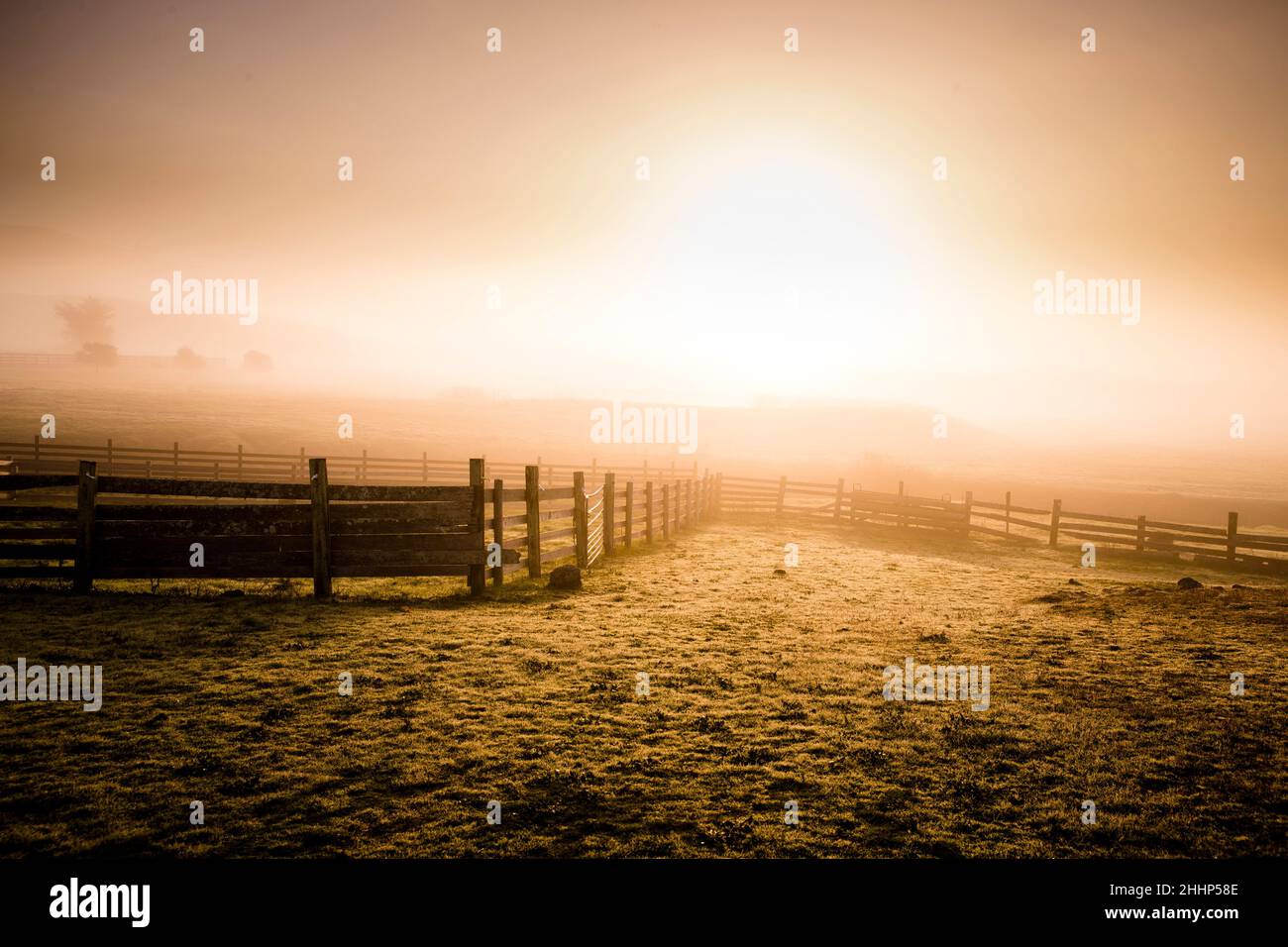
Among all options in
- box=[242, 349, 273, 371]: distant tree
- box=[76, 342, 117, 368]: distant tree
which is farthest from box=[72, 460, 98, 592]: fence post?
box=[242, 349, 273, 371]: distant tree

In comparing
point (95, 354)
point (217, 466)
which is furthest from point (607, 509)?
point (95, 354)

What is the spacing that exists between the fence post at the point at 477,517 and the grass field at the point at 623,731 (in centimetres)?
35

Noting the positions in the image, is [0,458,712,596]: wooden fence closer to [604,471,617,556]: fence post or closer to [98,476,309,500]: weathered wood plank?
[98,476,309,500]: weathered wood plank

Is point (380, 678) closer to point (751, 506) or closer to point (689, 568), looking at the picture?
point (689, 568)

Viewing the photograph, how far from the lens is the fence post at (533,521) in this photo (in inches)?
449

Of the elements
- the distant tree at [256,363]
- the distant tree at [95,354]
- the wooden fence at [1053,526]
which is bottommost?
the wooden fence at [1053,526]

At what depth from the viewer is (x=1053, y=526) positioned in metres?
22.4

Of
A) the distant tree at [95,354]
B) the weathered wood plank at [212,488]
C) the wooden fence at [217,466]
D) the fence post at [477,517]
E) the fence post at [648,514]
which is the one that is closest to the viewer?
the weathered wood plank at [212,488]

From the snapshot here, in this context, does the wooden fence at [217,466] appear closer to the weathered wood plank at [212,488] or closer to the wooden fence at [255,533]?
the wooden fence at [255,533]

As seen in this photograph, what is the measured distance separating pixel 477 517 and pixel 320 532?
87.3 inches

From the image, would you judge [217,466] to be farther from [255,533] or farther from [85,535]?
[255,533]

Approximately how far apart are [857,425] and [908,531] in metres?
124

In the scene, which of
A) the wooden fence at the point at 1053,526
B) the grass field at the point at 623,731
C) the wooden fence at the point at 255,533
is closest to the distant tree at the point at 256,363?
the wooden fence at the point at 1053,526

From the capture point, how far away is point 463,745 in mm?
5117
